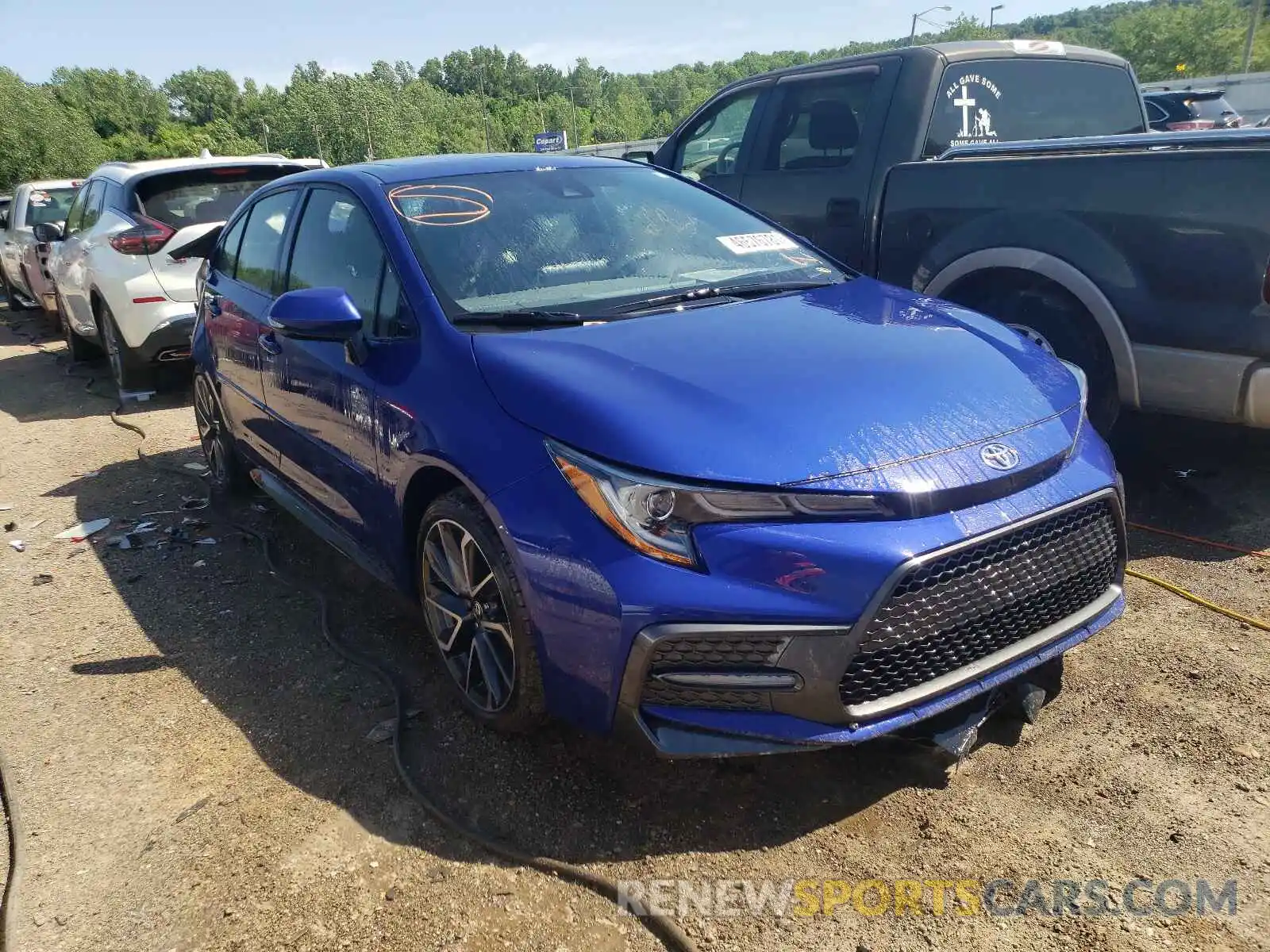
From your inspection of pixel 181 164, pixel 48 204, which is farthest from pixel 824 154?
pixel 48 204

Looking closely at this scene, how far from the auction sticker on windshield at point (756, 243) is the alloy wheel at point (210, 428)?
2.96m

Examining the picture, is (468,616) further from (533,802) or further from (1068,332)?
(1068,332)

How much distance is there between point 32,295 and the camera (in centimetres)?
1163

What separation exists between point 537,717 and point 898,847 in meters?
1.00

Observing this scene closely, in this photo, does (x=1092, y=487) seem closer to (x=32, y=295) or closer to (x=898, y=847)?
(x=898, y=847)

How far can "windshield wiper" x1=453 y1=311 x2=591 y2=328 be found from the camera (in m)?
2.89

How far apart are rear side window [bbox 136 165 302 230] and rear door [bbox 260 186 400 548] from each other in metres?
4.00

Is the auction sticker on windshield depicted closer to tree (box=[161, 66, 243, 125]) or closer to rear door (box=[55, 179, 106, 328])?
rear door (box=[55, 179, 106, 328])

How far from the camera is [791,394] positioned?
2461 mm

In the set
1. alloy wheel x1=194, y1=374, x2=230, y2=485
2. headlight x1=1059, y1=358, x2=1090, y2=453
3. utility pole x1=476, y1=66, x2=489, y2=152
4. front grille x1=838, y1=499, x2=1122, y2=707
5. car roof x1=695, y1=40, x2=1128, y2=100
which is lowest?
alloy wheel x1=194, y1=374, x2=230, y2=485

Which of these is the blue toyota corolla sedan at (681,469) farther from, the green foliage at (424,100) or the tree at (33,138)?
the tree at (33,138)

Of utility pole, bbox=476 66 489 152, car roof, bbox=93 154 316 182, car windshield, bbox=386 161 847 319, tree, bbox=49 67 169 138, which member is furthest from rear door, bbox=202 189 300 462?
tree, bbox=49 67 169 138

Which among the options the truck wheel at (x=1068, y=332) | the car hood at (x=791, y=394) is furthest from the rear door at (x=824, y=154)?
the car hood at (x=791, y=394)

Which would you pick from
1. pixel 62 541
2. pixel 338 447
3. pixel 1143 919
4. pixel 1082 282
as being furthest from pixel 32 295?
pixel 1143 919
